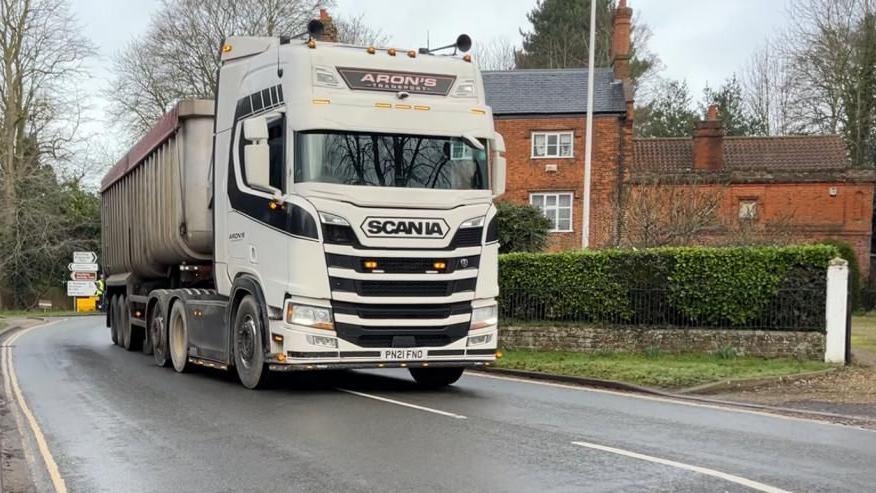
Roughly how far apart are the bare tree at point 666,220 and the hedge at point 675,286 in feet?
13.5

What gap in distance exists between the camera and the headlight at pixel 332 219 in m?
10.8

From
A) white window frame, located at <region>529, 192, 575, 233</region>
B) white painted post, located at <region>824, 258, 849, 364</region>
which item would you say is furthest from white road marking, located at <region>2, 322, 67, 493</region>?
white window frame, located at <region>529, 192, 575, 233</region>

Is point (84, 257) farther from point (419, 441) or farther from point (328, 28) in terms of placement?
point (419, 441)

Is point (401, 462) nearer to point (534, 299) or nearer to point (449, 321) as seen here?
point (449, 321)

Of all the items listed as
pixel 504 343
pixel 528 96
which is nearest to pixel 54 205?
pixel 528 96

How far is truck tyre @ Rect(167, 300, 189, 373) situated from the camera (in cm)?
1464

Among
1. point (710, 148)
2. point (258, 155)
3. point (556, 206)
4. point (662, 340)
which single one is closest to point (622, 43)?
point (710, 148)

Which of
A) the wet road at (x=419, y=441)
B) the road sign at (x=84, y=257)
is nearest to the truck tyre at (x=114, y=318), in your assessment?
the wet road at (x=419, y=441)

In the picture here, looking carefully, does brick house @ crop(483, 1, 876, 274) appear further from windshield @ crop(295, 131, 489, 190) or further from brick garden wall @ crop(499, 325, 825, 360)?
windshield @ crop(295, 131, 489, 190)

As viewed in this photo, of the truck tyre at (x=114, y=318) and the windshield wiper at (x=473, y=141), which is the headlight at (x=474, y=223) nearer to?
the windshield wiper at (x=473, y=141)

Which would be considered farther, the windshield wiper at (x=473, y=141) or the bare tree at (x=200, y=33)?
the bare tree at (x=200, y=33)

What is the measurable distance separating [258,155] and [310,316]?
204 cm

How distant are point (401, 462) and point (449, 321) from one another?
4.05 m

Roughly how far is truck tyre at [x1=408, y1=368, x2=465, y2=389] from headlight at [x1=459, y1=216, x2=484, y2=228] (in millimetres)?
2352
